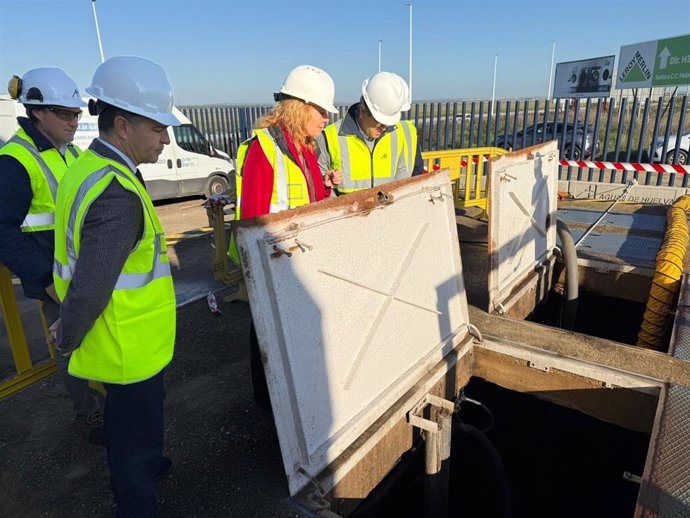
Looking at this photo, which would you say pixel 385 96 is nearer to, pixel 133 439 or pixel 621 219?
pixel 133 439

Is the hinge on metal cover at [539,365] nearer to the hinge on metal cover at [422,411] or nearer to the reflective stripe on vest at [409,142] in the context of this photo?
the hinge on metal cover at [422,411]

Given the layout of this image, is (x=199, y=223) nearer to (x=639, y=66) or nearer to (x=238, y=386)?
(x=238, y=386)

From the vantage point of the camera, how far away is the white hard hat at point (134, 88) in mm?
1709

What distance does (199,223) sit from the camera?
9.59m

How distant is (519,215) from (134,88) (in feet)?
10.7

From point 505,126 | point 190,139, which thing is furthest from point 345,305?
point 190,139

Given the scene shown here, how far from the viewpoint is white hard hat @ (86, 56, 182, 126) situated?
1.71 meters

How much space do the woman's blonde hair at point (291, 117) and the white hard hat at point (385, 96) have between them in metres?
0.72

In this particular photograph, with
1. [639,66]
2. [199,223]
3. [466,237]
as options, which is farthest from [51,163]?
[639,66]

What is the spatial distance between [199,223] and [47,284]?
733cm

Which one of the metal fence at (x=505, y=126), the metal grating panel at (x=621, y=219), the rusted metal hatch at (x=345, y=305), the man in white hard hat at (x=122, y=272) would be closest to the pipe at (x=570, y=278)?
the metal grating panel at (x=621, y=219)

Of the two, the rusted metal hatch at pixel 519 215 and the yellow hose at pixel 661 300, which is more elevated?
the rusted metal hatch at pixel 519 215

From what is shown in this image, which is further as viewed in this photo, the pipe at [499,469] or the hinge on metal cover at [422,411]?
the pipe at [499,469]

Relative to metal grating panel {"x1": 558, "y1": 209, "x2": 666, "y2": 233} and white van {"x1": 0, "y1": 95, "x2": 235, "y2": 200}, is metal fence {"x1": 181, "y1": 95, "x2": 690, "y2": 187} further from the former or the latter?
metal grating panel {"x1": 558, "y1": 209, "x2": 666, "y2": 233}
